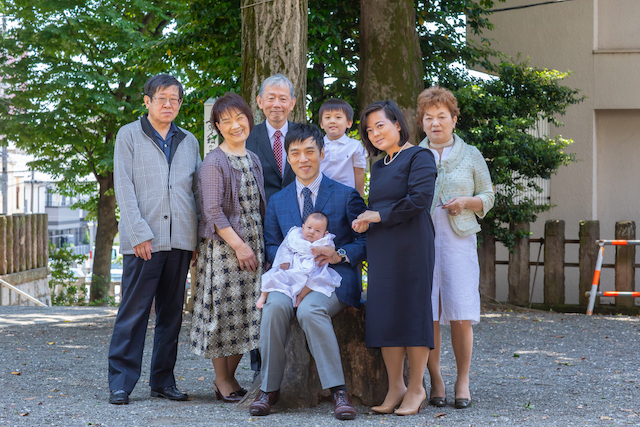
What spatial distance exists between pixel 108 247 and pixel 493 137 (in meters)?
10.9

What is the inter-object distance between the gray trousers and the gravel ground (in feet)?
0.80

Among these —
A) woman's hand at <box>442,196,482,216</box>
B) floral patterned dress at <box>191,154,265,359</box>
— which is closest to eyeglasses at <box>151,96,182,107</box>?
floral patterned dress at <box>191,154,265,359</box>

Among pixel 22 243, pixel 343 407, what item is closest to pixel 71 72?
pixel 22 243

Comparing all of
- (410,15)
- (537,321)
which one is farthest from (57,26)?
(537,321)

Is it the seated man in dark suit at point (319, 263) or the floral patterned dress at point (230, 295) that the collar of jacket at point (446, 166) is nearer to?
the seated man in dark suit at point (319, 263)

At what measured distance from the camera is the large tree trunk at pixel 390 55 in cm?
809

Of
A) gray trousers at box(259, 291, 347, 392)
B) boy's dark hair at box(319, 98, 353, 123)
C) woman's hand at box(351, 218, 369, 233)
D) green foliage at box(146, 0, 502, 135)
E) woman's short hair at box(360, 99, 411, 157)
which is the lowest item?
gray trousers at box(259, 291, 347, 392)

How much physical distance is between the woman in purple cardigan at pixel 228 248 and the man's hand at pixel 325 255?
0.44 metres

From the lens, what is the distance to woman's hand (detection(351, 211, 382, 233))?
3733 mm

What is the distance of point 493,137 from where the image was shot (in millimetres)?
9062

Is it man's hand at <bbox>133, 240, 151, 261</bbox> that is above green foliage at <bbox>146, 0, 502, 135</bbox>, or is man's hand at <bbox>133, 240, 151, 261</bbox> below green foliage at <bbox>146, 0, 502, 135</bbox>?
below

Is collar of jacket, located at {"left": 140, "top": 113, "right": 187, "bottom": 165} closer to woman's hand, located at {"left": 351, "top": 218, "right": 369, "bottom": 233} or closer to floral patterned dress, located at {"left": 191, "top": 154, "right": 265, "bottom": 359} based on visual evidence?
floral patterned dress, located at {"left": 191, "top": 154, "right": 265, "bottom": 359}

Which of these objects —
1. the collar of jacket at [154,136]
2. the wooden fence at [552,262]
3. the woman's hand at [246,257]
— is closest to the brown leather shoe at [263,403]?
the woman's hand at [246,257]

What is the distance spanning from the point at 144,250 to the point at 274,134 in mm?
1174
